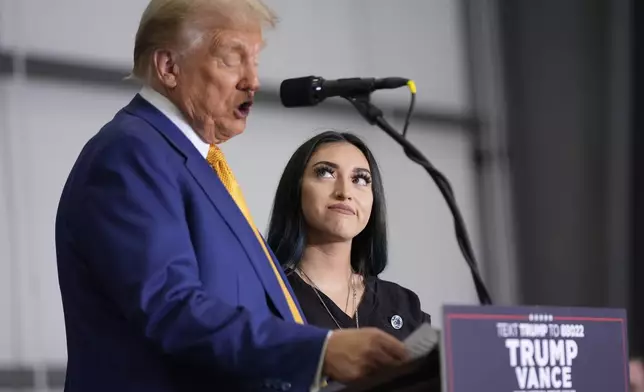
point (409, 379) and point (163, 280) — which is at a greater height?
point (163, 280)

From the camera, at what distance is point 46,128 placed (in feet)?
11.0

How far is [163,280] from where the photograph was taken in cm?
143

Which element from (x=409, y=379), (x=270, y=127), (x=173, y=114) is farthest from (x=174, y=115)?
(x=270, y=127)

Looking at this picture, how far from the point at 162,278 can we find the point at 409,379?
372mm

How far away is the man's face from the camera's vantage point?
1692 mm

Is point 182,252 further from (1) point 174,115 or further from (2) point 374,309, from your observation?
(2) point 374,309

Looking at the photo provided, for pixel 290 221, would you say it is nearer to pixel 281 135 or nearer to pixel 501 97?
pixel 281 135

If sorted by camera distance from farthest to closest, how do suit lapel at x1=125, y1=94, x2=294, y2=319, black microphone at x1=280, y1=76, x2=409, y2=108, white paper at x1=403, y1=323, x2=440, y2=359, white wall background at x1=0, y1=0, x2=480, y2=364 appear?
white wall background at x1=0, y1=0, x2=480, y2=364 < black microphone at x1=280, y1=76, x2=409, y2=108 < suit lapel at x1=125, y1=94, x2=294, y2=319 < white paper at x1=403, y1=323, x2=440, y2=359

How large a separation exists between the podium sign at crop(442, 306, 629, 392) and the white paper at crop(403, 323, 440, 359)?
2cm

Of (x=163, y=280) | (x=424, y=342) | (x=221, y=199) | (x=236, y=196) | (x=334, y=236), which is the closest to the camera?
(x=424, y=342)

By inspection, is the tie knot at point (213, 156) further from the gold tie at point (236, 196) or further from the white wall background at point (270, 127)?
the white wall background at point (270, 127)

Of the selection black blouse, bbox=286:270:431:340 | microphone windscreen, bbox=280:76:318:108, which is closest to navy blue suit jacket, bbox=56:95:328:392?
microphone windscreen, bbox=280:76:318:108

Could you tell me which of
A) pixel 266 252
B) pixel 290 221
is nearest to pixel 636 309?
pixel 290 221

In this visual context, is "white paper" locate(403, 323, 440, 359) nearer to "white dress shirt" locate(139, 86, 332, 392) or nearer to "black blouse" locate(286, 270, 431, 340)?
"white dress shirt" locate(139, 86, 332, 392)
